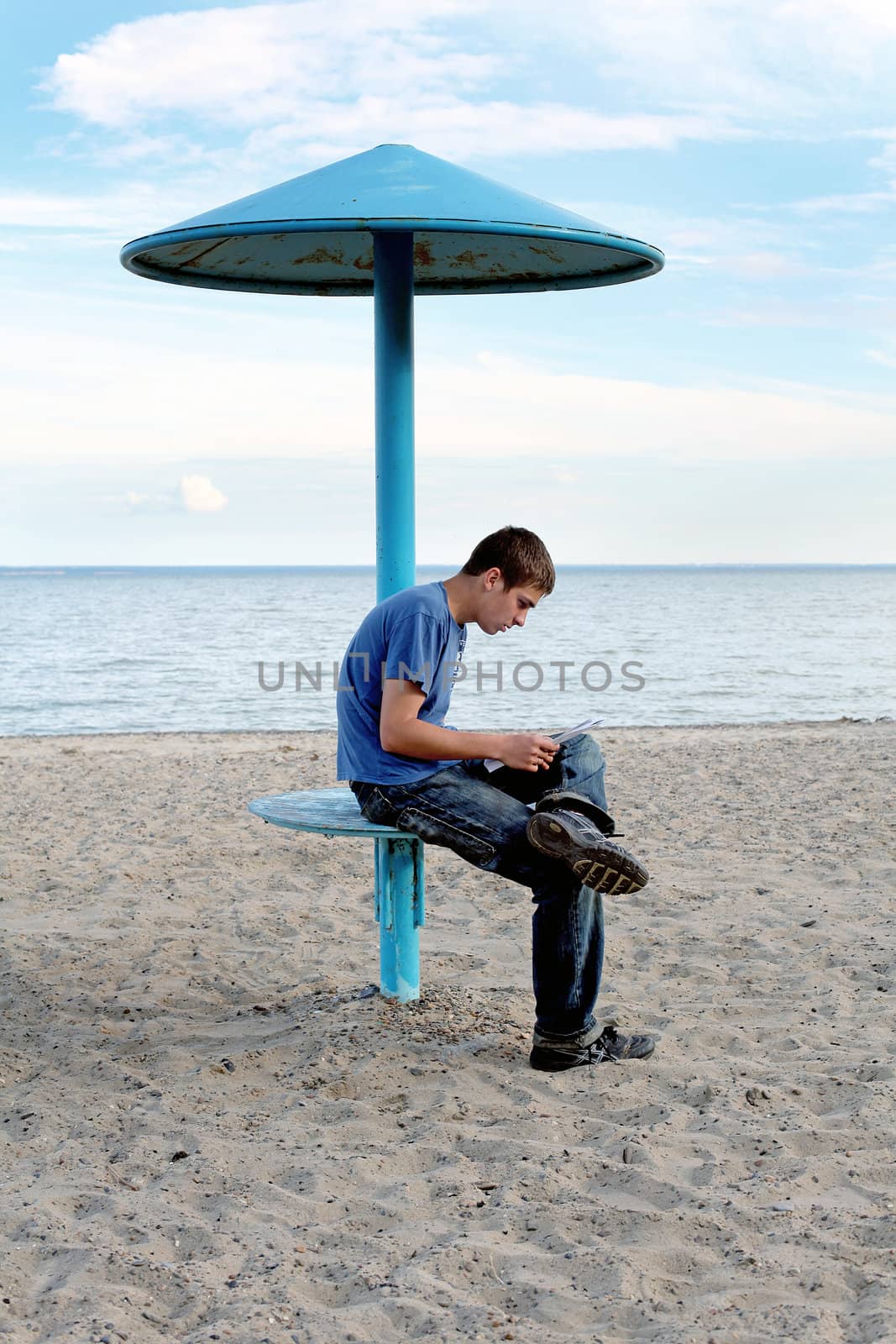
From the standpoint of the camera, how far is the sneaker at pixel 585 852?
3.47 meters

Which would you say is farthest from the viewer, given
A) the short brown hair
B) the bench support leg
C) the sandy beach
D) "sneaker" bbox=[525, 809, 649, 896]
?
the bench support leg

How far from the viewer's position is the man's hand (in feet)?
12.0

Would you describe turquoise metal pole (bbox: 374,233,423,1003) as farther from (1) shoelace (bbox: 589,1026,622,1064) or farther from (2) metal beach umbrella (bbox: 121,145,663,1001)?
(1) shoelace (bbox: 589,1026,622,1064)

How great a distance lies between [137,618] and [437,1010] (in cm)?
5765

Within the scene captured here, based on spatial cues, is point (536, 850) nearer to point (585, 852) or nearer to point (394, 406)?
point (585, 852)

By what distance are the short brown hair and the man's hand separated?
457 mm

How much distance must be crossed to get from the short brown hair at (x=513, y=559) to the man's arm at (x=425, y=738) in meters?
0.44

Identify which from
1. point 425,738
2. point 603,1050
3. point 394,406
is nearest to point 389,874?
point 425,738

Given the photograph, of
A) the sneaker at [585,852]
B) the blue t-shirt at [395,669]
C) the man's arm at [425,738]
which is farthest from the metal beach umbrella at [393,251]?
the sneaker at [585,852]

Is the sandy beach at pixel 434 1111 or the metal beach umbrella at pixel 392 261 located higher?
the metal beach umbrella at pixel 392 261

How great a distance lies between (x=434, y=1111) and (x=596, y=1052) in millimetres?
616

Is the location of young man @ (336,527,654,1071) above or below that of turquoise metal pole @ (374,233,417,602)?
below

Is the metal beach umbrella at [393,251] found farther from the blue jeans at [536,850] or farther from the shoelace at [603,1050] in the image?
the shoelace at [603,1050]

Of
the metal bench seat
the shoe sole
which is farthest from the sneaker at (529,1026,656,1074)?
the metal bench seat
